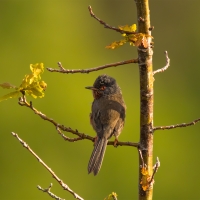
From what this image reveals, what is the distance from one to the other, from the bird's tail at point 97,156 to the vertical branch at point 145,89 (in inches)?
43.7

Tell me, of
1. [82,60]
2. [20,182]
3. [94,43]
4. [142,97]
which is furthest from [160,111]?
[142,97]

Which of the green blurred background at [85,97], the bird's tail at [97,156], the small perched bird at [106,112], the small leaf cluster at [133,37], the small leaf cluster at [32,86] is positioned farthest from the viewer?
the green blurred background at [85,97]

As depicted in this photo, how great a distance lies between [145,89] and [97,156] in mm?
1743

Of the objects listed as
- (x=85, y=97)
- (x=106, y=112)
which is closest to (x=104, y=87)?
(x=106, y=112)

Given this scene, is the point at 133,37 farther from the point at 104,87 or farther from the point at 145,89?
the point at 104,87

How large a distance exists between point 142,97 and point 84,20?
37.1 m

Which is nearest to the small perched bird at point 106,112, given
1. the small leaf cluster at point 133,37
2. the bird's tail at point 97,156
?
the bird's tail at point 97,156

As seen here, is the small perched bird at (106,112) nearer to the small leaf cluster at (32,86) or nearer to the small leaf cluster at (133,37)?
the small leaf cluster at (32,86)

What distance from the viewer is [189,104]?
3784cm

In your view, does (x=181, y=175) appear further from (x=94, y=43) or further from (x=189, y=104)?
(x=94, y=43)

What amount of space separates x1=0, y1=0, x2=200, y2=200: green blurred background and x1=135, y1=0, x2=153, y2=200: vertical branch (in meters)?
19.9

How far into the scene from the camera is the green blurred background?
28.4 meters

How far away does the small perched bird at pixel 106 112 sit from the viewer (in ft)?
24.8

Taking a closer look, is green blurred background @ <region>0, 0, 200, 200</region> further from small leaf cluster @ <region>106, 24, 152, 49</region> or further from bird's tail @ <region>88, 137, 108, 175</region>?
small leaf cluster @ <region>106, 24, 152, 49</region>
